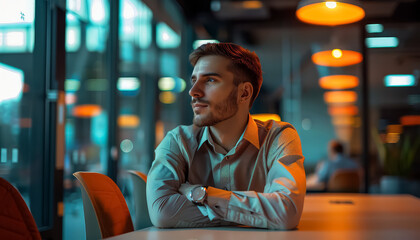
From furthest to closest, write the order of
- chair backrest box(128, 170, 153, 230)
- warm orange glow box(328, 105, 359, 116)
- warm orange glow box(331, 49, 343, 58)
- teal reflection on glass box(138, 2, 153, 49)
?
warm orange glow box(328, 105, 359, 116) < warm orange glow box(331, 49, 343, 58) < teal reflection on glass box(138, 2, 153, 49) < chair backrest box(128, 170, 153, 230)

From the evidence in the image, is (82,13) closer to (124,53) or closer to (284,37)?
(124,53)

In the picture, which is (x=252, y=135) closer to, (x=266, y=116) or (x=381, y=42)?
(x=266, y=116)

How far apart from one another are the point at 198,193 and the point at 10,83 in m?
1.58

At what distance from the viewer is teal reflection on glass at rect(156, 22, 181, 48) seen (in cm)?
611

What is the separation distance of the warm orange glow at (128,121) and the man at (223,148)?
2.58 metres

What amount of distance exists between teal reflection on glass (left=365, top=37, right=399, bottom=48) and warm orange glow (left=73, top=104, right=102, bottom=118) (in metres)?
4.91

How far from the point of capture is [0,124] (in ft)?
8.50

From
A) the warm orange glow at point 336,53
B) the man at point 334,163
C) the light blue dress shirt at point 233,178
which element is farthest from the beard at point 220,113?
the man at point 334,163

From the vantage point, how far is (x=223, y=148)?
6.67 feet

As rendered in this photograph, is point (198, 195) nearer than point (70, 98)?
Yes

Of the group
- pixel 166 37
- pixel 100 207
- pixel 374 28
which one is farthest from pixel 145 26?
pixel 100 207

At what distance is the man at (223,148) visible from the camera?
6.11 ft

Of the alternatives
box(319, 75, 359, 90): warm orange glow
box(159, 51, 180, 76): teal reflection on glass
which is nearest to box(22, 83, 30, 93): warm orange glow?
box(159, 51, 180, 76): teal reflection on glass

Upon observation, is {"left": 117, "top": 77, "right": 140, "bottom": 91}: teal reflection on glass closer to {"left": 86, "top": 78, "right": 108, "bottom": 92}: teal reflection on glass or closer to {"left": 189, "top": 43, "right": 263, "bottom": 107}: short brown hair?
{"left": 86, "top": 78, "right": 108, "bottom": 92}: teal reflection on glass
